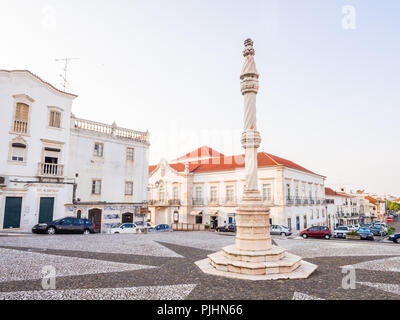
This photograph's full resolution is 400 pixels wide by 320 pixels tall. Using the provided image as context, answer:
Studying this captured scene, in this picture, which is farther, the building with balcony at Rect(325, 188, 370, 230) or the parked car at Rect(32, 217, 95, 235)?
the building with balcony at Rect(325, 188, 370, 230)

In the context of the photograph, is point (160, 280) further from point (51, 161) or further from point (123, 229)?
point (51, 161)

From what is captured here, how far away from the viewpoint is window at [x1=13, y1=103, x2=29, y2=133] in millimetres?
19109

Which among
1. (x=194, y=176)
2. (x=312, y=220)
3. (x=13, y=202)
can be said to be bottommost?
(x=312, y=220)

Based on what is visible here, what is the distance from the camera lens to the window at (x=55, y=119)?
20.9 m

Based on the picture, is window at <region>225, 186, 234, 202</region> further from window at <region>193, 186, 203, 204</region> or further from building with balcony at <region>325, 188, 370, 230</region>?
building with balcony at <region>325, 188, 370, 230</region>

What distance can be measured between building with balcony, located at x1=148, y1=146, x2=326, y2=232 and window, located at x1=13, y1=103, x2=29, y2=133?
21177mm

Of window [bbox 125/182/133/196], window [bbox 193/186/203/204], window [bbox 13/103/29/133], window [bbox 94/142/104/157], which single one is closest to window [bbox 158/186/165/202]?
window [bbox 193/186/203/204]

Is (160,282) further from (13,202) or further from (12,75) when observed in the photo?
(12,75)

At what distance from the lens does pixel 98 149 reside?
23.7m

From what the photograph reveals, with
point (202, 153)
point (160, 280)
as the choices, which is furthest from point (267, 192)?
point (160, 280)

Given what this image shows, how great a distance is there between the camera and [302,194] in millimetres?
34719

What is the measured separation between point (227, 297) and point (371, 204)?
93485mm

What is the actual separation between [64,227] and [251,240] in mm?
14378
